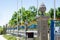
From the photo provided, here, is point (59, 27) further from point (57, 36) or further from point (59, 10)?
point (59, 10)

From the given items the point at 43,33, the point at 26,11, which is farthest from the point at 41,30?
the point at 26,11

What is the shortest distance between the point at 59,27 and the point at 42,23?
4.71 ft

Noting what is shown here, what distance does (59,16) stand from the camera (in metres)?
63.5

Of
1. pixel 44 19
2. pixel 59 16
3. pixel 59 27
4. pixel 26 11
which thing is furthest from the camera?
pixel 59 16

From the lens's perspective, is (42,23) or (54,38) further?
(42,23)

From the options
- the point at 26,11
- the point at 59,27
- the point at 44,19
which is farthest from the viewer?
the point at 26,11

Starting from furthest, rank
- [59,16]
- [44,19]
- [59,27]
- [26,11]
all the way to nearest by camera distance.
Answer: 1. [59,16]
2. [26,11]
3. [44,19]
4. [59,27]

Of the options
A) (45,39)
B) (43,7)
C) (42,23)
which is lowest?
(45,39)

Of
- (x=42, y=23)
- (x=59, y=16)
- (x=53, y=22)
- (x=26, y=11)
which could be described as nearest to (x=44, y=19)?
(x=42, y=23)

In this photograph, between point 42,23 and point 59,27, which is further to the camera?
point 42,23

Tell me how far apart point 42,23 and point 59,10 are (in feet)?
170

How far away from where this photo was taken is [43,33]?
13492mm

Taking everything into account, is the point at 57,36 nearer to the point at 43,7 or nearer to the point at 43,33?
the point at 43,33

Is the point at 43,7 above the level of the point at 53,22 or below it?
above
